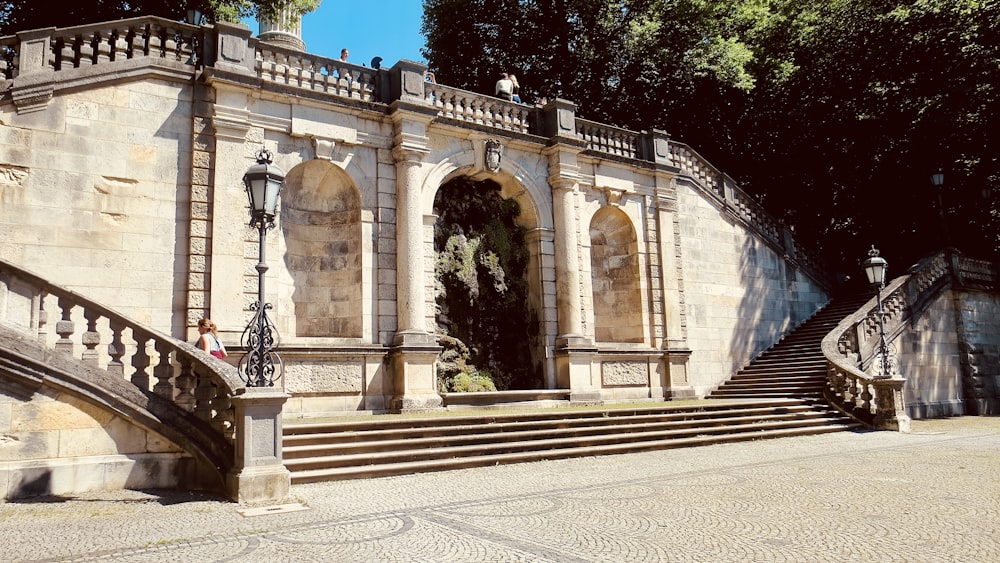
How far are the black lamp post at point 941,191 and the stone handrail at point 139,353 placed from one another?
2085 centimetres

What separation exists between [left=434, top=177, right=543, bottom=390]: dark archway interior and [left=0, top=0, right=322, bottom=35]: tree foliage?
687 centimetres

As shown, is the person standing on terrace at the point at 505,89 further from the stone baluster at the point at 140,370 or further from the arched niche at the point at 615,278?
the stone baluster at the point at 140,370

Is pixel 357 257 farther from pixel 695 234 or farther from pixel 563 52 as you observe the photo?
pixel 563 52

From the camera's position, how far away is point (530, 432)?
38.7 feet

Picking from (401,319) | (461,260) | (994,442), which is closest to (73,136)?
(401,319)

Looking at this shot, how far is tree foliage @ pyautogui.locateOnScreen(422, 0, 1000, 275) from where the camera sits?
21.8 metres

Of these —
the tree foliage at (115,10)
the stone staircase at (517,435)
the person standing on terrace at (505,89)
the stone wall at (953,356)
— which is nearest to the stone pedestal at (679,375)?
the stone staircase at (517,435)

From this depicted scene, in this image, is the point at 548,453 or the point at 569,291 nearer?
the point at 548,453

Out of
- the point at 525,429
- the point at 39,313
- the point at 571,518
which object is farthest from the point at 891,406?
the point at 39,313

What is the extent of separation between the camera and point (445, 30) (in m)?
27.8

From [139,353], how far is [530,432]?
240 inches

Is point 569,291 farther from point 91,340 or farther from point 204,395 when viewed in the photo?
point 91,340

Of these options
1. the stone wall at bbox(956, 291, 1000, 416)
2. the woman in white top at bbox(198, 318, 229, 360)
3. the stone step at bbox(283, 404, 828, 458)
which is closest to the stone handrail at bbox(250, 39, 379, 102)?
the woman in white top at bbox(198, 318, 229, 360)

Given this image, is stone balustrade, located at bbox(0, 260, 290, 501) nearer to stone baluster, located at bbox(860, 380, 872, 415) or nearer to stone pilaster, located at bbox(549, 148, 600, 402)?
stone pilaster, located at bbox(549, 148, 600, 402)
